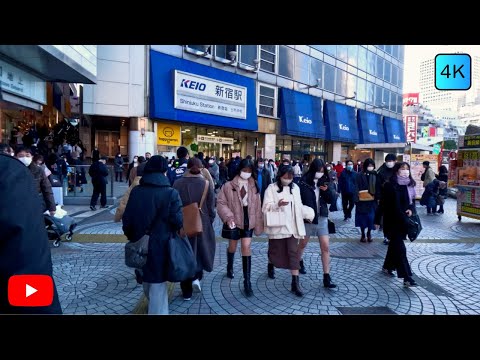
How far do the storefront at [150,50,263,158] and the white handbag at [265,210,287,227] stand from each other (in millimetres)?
10554

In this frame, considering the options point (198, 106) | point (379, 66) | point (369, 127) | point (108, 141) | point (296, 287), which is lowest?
point (296, 287)

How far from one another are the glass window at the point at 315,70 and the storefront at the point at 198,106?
238 inches

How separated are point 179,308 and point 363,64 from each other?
95.5ft

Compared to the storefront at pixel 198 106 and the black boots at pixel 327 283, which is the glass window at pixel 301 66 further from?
the black boots at pixel 327 283

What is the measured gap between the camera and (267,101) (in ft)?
73.0

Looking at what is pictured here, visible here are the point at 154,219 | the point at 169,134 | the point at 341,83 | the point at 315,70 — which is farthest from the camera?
the point at 341,83

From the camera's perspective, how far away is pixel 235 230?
4.46 m

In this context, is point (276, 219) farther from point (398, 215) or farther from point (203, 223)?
point (398, 215)

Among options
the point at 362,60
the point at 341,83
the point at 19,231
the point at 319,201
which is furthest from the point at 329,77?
the point at 19,231

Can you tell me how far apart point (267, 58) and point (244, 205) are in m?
19.2

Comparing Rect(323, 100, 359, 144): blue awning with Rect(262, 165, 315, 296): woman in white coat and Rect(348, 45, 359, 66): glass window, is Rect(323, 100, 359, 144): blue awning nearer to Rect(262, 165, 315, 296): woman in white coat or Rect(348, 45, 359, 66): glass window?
Rect(348, 45, 359, 66): glass window

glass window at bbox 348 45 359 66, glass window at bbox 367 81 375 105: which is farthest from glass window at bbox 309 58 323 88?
glass window at bbox 367 81 375 105

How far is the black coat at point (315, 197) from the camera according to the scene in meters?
4.52

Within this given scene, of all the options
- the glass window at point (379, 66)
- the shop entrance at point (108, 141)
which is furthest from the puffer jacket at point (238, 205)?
the glass window at point (379, 66)
